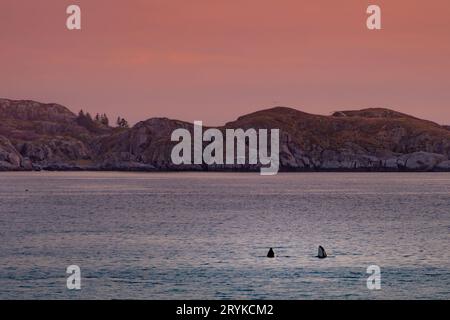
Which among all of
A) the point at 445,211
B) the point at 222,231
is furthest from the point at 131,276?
the point at 445,211

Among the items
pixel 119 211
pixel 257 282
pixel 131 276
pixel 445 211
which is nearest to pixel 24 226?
pixel 119 211

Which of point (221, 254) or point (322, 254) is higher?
point (322, 254)

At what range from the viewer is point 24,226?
10894 centimetres

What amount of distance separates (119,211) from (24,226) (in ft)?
125

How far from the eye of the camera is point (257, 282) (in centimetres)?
5866

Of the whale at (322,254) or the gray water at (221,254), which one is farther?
the whale at (322,254)

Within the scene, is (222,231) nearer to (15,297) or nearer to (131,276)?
(131,276)

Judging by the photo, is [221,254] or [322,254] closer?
[322,254]

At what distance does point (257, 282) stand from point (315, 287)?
14.8 feet

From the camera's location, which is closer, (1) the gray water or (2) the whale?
(1) the gray water
